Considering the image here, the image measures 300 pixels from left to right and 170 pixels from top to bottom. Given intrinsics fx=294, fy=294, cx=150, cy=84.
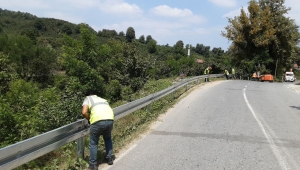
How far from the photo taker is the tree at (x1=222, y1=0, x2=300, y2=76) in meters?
45.2

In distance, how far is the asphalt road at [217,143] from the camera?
5.64 metres

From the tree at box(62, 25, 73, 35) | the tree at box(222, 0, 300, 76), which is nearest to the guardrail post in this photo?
the tree at box(222, 0, 300, 76)

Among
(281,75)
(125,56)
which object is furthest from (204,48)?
(125,56)

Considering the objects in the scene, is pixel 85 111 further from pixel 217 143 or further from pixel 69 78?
pixel 69 78

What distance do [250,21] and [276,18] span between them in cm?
398

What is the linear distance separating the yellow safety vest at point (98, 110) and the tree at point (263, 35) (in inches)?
1701

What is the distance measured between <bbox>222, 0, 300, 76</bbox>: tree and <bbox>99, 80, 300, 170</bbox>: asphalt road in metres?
36.5

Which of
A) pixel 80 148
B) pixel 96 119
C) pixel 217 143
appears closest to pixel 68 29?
pixel 217 143

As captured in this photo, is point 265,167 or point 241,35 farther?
point 241,35

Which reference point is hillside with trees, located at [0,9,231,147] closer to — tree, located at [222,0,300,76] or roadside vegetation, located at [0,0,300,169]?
roadside vegetation, located at [0,0,300,169]

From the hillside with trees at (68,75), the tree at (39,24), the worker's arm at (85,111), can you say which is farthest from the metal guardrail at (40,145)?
the tree at (39,24)

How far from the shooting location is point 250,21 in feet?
153

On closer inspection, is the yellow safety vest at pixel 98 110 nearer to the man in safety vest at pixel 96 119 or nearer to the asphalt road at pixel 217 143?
the man in safety vest at pixel 96 119

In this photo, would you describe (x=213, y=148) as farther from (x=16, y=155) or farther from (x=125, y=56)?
(x=125, y=56)
